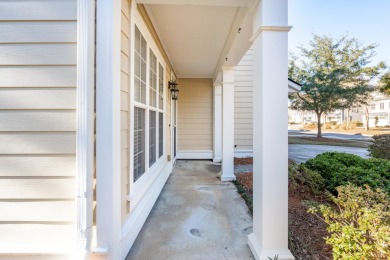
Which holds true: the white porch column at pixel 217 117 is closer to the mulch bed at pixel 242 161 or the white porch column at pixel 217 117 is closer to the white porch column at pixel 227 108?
the mulch bed at pixel 242 161

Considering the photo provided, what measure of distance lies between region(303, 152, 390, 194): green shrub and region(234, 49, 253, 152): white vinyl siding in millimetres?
3499

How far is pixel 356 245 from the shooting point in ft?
4.42

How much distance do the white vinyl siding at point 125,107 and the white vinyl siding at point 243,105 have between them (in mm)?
5812

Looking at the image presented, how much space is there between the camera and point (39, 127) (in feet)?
5.57

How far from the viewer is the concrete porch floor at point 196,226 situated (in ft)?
6.72

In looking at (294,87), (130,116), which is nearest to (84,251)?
(130,116)

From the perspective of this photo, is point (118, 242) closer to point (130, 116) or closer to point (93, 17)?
point (130, 116)

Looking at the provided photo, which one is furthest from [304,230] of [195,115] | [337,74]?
[337,74]

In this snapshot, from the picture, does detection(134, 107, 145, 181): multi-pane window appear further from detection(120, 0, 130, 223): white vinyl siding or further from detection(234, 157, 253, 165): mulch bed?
detection(234, 157, 253, 165): mulch bed

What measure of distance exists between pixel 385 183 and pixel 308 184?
101 centimetres

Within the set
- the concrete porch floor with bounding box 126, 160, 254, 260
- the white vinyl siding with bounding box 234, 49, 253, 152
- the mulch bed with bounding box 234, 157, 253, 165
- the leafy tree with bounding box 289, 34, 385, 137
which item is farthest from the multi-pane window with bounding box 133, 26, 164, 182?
the leafy tree with bounding box 289, 34, 385, 137

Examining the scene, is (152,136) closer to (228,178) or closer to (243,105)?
(228,178)

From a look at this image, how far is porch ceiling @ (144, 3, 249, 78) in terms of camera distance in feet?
8.85

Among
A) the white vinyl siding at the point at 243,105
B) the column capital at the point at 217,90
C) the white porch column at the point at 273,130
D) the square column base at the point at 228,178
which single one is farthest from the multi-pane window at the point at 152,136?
the white vinyl siding at the point at 243,105
